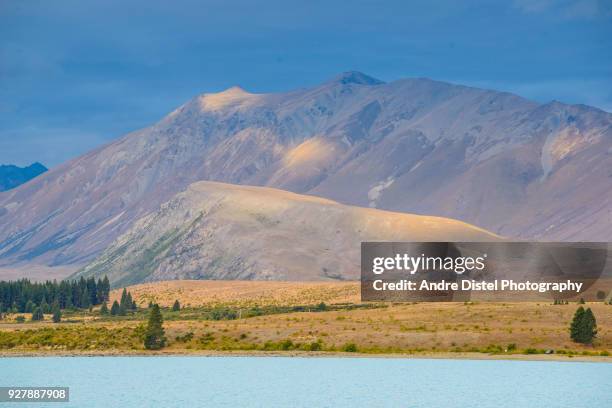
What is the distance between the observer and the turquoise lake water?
7388cm

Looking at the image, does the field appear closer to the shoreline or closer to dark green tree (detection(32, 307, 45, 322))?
the shoreline

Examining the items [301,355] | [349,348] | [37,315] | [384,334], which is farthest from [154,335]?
[37,315]

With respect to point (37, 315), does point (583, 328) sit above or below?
below

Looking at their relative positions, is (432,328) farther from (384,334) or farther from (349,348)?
(349,348)

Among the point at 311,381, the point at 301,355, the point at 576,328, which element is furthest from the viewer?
the point at 576,328

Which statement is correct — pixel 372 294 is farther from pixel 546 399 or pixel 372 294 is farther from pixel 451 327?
pixel 546 399

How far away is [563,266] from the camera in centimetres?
17012

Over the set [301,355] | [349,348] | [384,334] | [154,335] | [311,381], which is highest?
[384,334]

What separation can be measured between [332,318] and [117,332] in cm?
3124

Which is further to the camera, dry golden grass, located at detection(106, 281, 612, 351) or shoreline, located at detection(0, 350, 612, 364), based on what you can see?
dry golden grass, located at detection(106, 281, 612, 351)

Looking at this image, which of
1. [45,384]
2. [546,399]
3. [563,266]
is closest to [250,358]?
[45,384]

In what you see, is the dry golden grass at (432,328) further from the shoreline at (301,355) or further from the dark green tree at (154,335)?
the shoreline at (301,355)

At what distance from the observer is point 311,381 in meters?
86.2

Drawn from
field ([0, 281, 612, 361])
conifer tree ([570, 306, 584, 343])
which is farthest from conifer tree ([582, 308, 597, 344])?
field ([0, 281, 612, 361])
